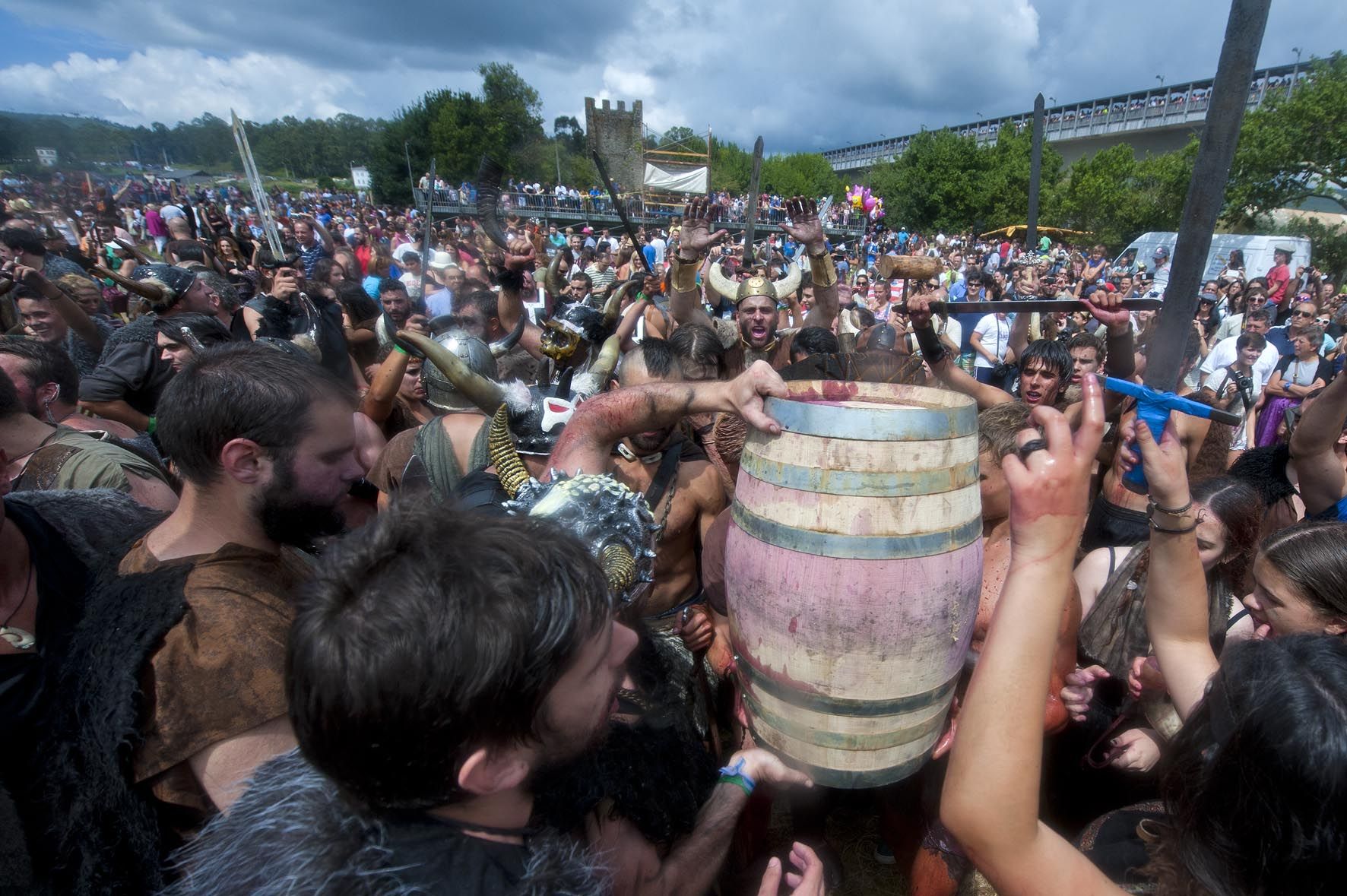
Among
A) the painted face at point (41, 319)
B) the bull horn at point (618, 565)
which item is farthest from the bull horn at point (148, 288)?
the bull horn at point (618, 565)

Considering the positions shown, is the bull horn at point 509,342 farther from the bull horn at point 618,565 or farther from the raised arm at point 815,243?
the bull horn at point 618,565

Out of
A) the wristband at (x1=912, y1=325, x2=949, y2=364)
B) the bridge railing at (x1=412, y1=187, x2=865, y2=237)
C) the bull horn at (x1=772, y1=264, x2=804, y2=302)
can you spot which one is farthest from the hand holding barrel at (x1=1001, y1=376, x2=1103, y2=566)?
the bridge railing at (x1=412, y1=187, x2=865, y2=237)

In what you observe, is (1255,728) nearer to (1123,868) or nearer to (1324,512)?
(1123,868)

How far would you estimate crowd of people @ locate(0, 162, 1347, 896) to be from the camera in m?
1.07

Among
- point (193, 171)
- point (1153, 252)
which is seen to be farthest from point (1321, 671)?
point (193, 171)

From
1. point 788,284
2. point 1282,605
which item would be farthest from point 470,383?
point 788,284

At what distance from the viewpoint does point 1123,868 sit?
69.6 inches

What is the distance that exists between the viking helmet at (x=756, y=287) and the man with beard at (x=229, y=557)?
14.9 feet

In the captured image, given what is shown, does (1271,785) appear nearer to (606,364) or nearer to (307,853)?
(307,853)

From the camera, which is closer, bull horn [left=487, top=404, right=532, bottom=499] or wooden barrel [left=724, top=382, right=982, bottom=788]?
wooden barrel [left=724, top=382, right=982, bottom=788]

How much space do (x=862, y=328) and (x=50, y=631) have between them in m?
7.97

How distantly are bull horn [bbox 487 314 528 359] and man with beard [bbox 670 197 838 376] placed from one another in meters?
1.43

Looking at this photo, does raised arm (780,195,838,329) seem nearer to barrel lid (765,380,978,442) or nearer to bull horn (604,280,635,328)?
bull horn (604,280,635,328)

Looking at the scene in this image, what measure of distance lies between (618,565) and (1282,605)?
6.38 ft
